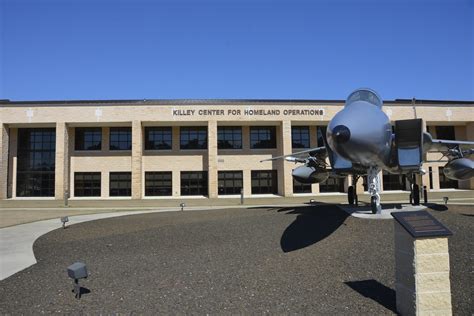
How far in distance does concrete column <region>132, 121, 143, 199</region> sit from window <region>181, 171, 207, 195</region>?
194 inches

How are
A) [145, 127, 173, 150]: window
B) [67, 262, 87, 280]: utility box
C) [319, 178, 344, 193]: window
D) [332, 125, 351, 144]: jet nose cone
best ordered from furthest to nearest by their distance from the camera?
[319, 178, 344, 193]: window
[145, 127, 173, 150]: window
[332, 125, 351, 144]: jet nose cone
[67, 262, 87, 280]: utility box

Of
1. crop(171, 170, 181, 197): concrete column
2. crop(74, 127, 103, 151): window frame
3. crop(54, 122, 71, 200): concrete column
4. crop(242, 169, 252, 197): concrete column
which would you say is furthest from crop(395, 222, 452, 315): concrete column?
crop(74, 127, 103, 151): window frame

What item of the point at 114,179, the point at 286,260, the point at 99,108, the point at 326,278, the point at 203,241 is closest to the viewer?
the point at 326,278

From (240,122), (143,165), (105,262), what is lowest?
(105,262)

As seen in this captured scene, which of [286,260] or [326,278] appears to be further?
[286,260]

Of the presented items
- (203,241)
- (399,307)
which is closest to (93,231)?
(203,241)

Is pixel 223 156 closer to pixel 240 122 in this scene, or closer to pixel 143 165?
pixel 240 122

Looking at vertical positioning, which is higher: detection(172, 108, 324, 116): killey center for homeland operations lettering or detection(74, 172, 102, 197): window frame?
detection(172, 108, 324, 116): killey center for homeland operations lettering

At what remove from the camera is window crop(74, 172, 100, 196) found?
3809cm

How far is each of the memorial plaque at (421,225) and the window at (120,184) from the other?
118 feet

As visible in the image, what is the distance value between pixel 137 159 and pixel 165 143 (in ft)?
14.4

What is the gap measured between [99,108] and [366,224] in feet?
104

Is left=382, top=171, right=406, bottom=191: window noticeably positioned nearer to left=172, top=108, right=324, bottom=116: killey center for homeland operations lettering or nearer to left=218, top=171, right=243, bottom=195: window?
left=172, top=108, right=324, bottom=116: killey center for homeland operations lettering

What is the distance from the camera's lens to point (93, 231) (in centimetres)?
1330
